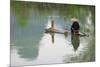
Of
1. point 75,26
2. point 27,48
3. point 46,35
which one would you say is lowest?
point 27,48

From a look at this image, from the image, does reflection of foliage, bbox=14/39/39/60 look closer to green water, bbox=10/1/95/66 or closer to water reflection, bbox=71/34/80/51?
green water, bbox=10/1/95/66

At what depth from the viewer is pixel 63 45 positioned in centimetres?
Result: 226

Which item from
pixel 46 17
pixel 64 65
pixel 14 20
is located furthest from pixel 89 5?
pixel 14 20

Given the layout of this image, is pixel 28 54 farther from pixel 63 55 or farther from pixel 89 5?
pixel 89 5

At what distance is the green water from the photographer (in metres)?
2.07

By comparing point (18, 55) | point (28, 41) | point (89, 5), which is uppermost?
point (89, 5)

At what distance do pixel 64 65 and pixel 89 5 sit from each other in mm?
796

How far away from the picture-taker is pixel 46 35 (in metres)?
2.19

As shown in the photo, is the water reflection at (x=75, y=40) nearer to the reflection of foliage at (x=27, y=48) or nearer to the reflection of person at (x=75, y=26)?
the reflection of person at (x=75, y=26)

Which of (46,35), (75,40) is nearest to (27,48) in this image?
(46,35)

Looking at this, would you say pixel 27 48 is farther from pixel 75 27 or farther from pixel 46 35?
pixel 75 27

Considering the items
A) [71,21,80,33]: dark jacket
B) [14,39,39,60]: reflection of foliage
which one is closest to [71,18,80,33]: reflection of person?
[71,21,80,33]: dark jacket

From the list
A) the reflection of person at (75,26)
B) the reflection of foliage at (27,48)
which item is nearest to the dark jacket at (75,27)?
the reflection of person at (75,26)
